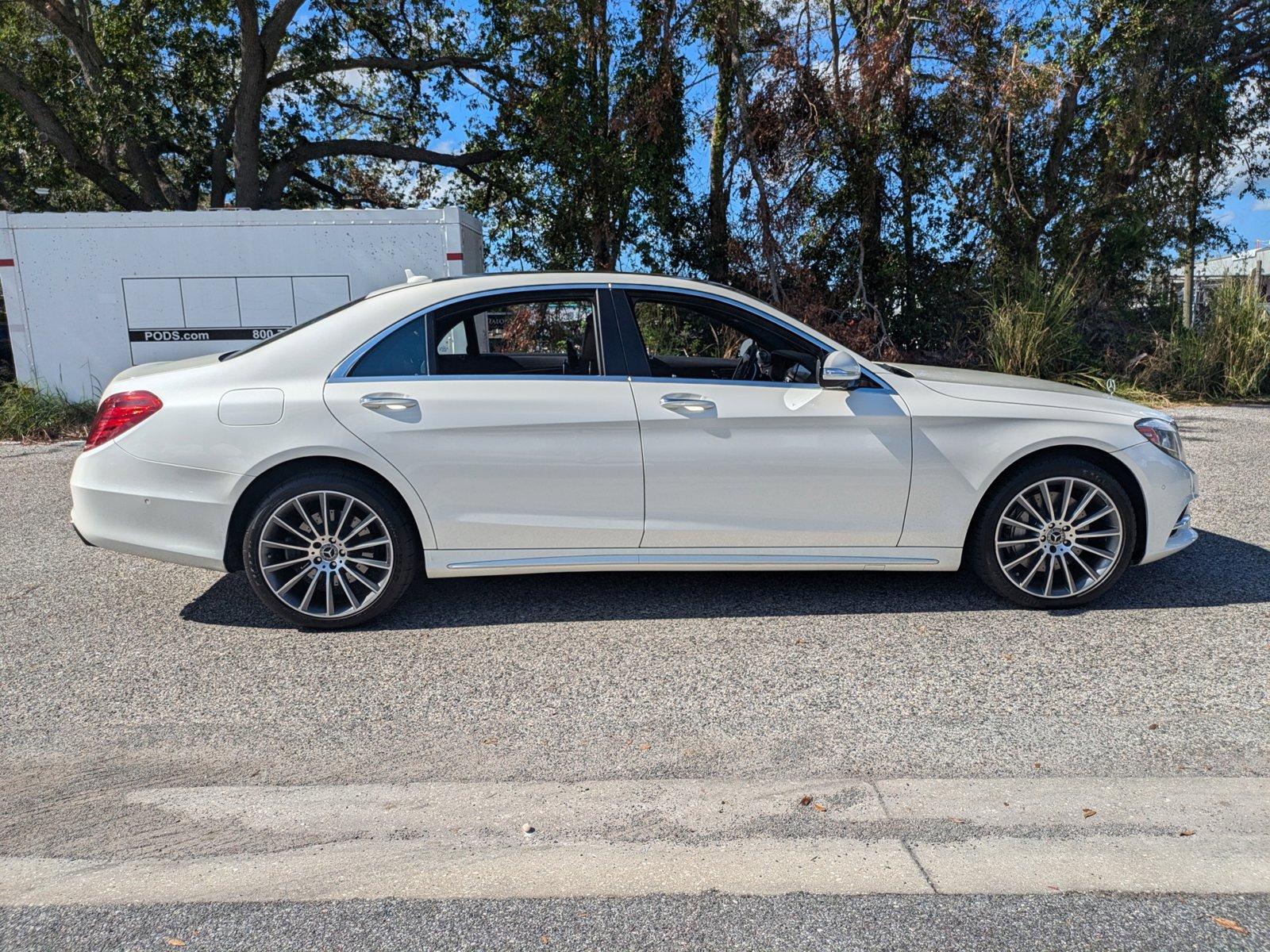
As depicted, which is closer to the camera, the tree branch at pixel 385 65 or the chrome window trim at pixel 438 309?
the chrome window trim at pixel 438 309

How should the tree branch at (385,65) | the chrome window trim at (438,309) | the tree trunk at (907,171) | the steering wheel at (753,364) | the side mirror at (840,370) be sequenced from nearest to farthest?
the side mirror at (840,370) → the chrome window trim at (438,309) → the steering wheel at (753,364) → the tree trunk at (907,171) → the tree branch at (385,65)

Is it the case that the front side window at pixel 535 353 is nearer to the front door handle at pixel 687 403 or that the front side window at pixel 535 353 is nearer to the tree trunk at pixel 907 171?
the front door handle at pixel 687 403

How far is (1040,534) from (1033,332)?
886 cm

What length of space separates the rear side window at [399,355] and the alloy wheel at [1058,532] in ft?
9.60

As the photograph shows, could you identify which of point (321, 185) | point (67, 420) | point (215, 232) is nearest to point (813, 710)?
point (215, 232)

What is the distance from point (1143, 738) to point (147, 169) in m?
18.8

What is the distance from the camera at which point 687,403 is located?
4.47 metres

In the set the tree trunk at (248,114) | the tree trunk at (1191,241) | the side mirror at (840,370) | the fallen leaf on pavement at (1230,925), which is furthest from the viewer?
the tree trunk at (248,114)

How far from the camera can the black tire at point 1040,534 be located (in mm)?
4555

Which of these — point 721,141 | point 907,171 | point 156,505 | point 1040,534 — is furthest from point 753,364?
point 721,141

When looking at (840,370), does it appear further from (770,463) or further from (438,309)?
(438,309)

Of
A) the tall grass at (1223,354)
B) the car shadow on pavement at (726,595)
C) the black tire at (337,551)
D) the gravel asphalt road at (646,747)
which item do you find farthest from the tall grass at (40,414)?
the tall grass at (1223,354)

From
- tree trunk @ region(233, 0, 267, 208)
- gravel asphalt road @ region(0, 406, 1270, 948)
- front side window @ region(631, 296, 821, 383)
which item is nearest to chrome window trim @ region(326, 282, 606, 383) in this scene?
front side window @ region(631, 296, 821, 383)

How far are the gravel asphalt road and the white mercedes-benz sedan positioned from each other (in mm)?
351
